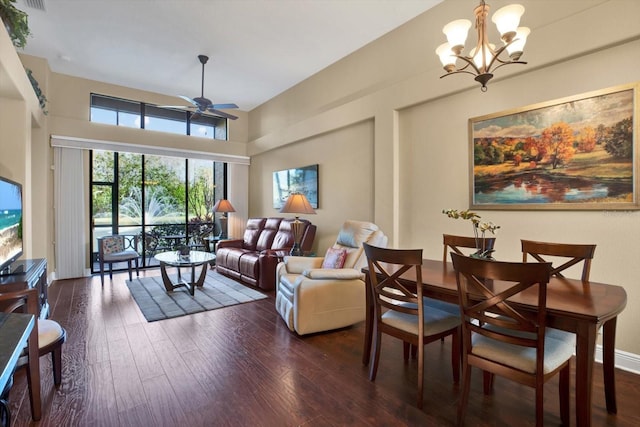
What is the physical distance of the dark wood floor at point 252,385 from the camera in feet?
6.24

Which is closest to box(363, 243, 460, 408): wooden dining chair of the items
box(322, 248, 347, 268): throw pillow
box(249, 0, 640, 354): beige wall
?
box(322, 248, 347, 268): throw pillow

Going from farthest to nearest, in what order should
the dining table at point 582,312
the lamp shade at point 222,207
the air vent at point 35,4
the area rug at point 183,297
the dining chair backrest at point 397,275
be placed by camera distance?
the lamp shade at point 222,207
the area rug at point 183,297
the air vent at point 35,4
the dining chair backrest at point 397,275
the dining table at point 582,312

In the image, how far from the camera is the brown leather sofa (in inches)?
184

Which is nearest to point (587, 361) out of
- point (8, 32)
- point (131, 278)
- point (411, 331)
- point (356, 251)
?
point (411, 331)

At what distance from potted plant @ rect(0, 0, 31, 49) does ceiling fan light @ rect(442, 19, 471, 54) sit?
3.72 meters

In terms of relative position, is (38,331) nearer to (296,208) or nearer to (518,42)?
(296,208)

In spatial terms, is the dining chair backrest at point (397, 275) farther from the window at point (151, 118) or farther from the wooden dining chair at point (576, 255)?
the window at point (151, 118)

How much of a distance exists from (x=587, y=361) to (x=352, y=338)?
6.23ft

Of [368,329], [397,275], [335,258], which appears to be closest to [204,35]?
[335,258]

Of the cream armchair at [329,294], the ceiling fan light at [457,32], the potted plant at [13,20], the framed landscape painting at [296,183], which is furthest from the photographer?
the framed landscape painting at [296,183]

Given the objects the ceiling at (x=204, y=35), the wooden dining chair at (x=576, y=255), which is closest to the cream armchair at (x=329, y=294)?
the wooden dining chair at (x=576, y=255)

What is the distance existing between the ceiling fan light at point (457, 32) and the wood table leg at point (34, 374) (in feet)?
10.9

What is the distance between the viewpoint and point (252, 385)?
2.24 m

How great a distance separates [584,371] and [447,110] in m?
2.74
